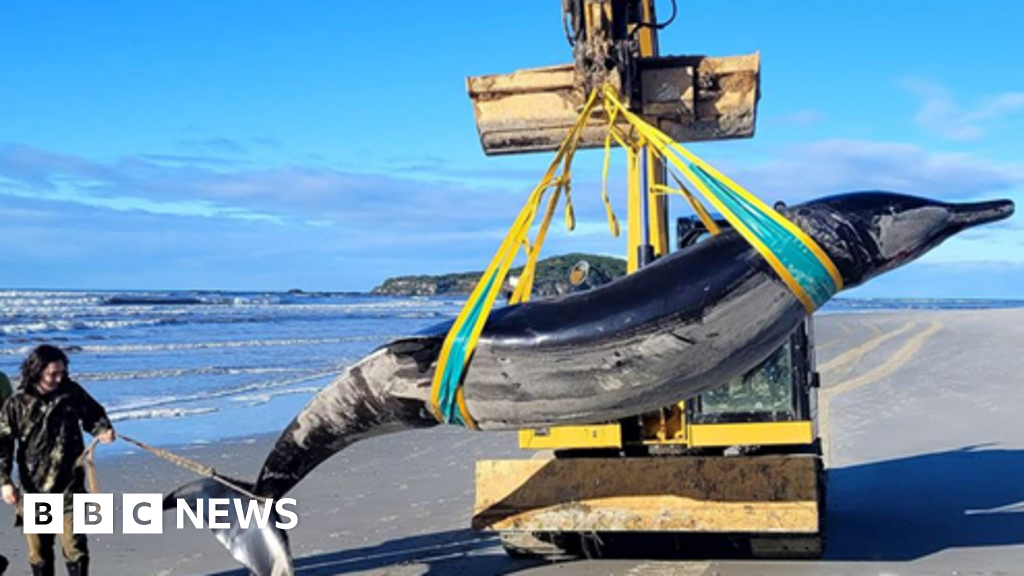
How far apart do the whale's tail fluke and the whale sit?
5.03ft

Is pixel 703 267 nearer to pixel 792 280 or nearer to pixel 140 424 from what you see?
pixel 792 280

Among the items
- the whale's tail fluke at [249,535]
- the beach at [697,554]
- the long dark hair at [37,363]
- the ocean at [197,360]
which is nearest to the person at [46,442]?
the long dark hair at [37,363]

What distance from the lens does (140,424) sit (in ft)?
55.8

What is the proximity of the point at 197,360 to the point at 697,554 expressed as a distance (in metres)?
21.3

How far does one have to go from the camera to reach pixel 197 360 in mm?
Answer: 28219

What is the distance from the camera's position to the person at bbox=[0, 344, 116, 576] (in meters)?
7.34

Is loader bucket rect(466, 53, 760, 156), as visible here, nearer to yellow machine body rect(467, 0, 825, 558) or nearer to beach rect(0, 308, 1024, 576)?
yellow machine body rect(467, 0, 825, 558)

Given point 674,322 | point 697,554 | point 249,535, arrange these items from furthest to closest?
point 697,554, point 249,535, point 674,322

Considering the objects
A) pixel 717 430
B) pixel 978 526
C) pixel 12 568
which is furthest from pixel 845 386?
pixel 12 568

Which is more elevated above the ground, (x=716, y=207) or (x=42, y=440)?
(x=716, y=207)

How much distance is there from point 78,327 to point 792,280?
42.5m

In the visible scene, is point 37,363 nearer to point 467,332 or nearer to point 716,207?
point 467,332

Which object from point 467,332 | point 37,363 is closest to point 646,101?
point 467,332

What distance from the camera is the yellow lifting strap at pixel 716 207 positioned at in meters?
5.33
